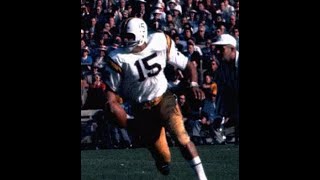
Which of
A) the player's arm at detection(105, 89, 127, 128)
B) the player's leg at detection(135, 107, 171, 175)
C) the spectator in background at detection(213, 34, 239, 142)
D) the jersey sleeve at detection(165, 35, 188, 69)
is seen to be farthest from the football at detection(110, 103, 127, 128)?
the spectator in background at detection(213, 34, 239, 142)

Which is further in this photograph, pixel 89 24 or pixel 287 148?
pixel 89 24

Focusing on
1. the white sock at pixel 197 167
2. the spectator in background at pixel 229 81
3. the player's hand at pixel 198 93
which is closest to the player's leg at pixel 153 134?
the white sock at pixel 197 167

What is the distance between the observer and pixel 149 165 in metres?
8.35

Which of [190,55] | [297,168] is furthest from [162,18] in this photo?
[297,168]

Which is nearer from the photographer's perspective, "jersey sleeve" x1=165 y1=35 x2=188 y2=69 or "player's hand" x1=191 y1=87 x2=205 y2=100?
"jersey sleeve" x1=165 y1=35 x2=188 y2=69

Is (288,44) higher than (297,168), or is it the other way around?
(288,44)

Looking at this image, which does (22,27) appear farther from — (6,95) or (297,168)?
(297,168)

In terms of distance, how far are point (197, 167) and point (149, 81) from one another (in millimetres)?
807

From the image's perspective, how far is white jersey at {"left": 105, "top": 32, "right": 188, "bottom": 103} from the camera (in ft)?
27.5

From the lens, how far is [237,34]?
340 inches

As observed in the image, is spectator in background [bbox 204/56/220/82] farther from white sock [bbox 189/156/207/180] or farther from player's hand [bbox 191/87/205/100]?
white sock [bbox 189/156/207/180]

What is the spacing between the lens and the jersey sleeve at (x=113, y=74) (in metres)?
8.39

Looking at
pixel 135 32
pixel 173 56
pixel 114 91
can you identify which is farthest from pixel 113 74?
pixel 173 56

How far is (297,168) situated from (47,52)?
228 centimetres
